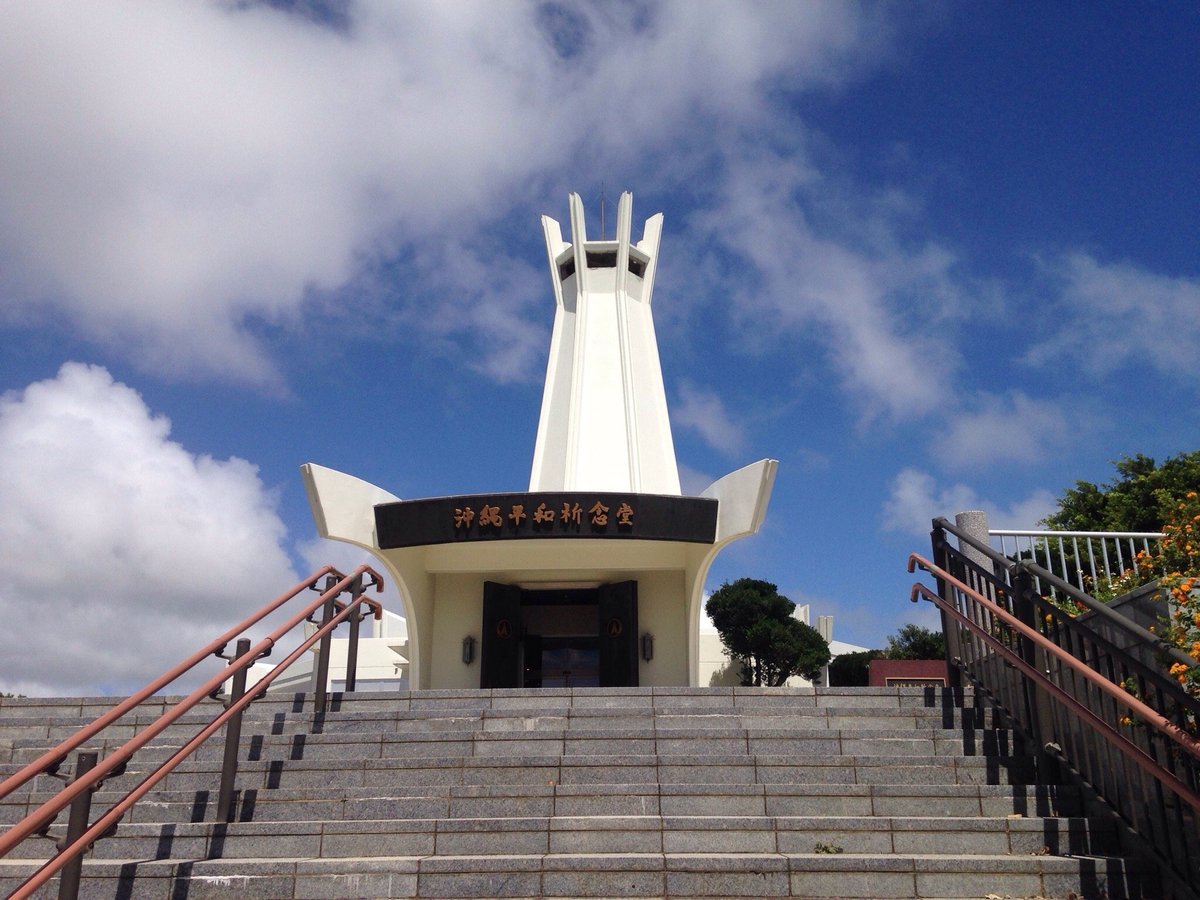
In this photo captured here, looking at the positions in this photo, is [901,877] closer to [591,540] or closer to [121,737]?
[121,737]

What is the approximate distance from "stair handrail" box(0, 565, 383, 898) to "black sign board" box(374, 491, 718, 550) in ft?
12.9

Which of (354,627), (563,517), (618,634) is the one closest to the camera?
(354,627)

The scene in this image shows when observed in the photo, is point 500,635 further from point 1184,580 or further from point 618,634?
point 1184,580

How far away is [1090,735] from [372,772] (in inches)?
142

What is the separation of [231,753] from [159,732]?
66cm

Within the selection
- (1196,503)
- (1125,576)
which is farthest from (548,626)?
(1196,503)

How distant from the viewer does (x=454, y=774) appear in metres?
4.64

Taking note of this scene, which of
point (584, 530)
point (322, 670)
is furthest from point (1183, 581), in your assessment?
point (584, 530)

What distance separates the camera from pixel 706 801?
4207 mm

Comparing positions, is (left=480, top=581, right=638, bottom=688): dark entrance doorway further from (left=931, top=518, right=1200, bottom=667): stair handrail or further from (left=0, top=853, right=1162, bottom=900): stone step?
(left=0, top=853, right=1162, bottom=900): stone step

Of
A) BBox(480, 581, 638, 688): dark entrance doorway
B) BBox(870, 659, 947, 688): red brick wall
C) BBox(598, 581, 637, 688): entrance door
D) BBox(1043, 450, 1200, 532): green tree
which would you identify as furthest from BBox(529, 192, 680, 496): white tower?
BBox(870, 659, 947, 688): red brick wall

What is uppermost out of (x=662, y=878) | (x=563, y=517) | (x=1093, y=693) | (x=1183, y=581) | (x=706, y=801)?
(x=563, y=517)

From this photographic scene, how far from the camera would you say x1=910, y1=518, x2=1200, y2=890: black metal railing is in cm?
344


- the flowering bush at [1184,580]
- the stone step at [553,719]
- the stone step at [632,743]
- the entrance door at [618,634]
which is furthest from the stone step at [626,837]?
the entrance door at [618,634]
